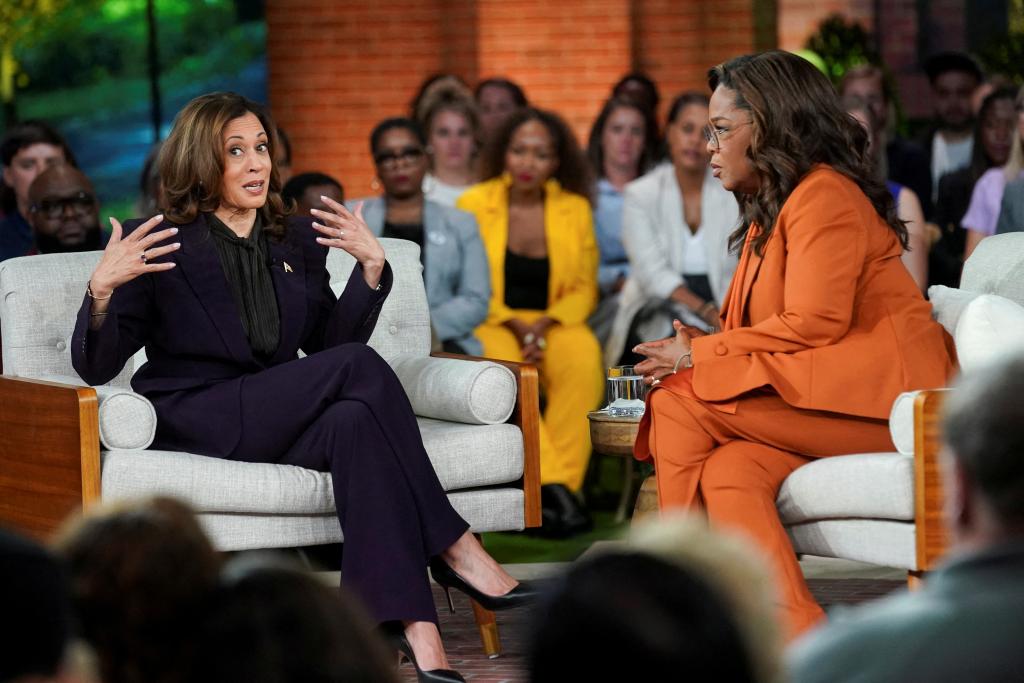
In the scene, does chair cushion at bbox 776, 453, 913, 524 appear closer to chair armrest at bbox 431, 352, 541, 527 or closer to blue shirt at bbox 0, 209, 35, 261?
chair armrest at bbox 431, 352, 541, 527

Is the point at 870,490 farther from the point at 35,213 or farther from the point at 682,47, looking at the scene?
the point at 682,47

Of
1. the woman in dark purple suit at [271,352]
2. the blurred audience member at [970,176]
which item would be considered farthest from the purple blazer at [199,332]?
the blurred audience member at [970,176]

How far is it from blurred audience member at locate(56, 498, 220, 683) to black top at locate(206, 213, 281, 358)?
2.64 meters

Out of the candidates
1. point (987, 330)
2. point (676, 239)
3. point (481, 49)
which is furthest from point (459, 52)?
point (987, 330)

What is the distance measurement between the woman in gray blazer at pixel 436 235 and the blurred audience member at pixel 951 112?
250 cm

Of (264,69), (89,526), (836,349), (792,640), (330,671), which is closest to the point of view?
(330,671)

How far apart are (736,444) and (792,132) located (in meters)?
0.76

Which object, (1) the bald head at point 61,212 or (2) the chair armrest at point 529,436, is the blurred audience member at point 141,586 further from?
(1) the bald head at point 61,212

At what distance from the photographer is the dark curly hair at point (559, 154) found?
6219mm

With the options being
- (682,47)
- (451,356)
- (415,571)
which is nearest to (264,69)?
(682,47)

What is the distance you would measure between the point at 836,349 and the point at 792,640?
690 millimetres

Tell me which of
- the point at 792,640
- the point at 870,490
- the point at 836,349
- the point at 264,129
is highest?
the point at 264,129

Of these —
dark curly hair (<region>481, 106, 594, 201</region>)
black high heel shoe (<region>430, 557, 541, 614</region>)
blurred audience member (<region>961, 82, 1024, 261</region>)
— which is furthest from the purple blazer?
blurred audience member (<region>961, 82, 1024, 261</region>)

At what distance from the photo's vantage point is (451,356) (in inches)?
174
